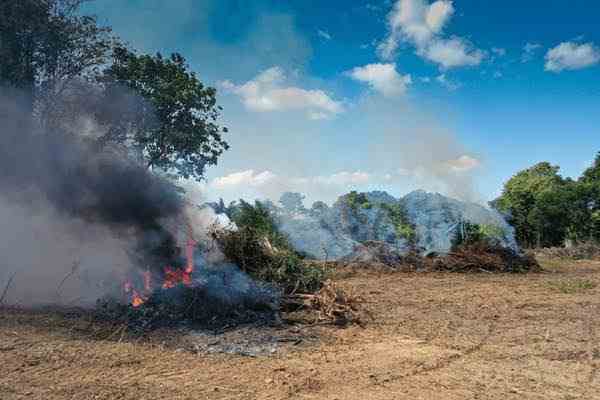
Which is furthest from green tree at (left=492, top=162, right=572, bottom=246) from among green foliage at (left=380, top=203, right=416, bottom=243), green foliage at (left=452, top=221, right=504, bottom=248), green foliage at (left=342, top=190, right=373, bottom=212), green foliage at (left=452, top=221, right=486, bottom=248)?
green foliage at (left=342, top=190, right=373, bottom=212)

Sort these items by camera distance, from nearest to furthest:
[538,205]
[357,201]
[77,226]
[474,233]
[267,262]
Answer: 1. [267,262]
2. [77,226]
3. [474,233]
4. [357,201]
5. [538,205]

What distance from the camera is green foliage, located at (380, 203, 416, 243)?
18.8 m

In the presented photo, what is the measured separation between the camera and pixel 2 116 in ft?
38.1

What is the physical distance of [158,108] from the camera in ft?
58.3

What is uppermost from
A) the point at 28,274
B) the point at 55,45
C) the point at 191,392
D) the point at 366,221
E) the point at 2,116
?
the point at 55,45

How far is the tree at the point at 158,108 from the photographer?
17266mm

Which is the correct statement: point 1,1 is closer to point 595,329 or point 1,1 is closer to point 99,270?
point 99,270

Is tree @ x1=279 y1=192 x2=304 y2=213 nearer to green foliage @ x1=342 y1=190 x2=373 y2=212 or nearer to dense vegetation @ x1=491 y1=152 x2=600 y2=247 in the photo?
green foliage @ x1=342 y1=190 x2=373 y2=212

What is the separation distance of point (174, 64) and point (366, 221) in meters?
10.6

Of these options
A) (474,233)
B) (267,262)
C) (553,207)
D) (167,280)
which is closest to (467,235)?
(474,233)

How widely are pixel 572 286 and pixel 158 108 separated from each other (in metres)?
15.1

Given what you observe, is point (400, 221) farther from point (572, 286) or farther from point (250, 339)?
point (250, 339)

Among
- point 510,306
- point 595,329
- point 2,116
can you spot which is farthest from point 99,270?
point 595,329

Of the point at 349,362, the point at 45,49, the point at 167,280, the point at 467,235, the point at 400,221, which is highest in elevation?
the point at 45,49
